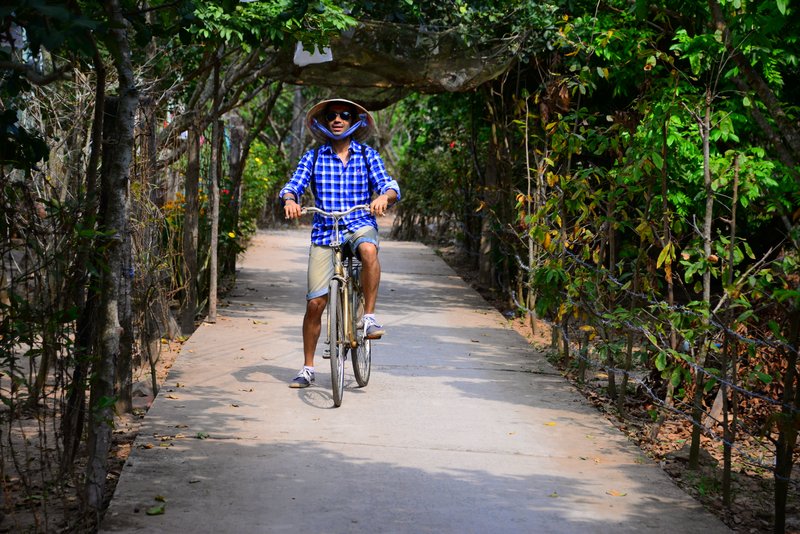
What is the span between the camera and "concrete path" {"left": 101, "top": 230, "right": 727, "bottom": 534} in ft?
16.4

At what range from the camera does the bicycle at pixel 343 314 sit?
7.02 meters

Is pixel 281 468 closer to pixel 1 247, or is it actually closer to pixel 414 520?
pixel 414 520

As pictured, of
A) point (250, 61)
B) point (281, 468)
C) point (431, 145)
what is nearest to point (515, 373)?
point (281, 468)

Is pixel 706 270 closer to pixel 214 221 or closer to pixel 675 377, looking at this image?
pixel 675 377

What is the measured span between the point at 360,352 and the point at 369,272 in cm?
62

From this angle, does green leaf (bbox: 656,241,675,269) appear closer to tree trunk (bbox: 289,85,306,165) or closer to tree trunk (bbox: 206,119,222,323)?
tree trunk (bbox: 206,119,222,323)

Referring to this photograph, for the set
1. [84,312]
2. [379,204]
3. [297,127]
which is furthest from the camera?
[297,127]

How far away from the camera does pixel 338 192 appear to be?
7.53 meters

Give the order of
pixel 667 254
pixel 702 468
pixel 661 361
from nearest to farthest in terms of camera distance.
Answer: pixel 661 361
pixel 702 468
pixel 667 254

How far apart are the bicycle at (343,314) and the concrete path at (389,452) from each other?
0.76ft

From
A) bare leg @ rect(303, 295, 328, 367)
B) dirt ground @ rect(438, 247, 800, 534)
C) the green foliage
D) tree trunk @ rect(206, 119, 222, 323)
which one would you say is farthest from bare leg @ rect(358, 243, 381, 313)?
the green foliage

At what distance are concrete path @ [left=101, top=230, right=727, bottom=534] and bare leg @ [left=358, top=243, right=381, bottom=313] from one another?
703mm

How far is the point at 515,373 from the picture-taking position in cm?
861

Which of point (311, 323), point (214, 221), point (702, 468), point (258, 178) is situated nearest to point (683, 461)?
point (702, 468)
